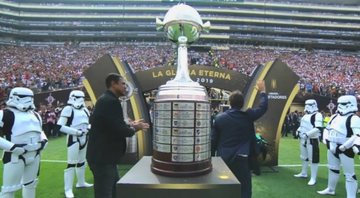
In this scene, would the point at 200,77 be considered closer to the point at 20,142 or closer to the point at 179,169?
the point at 20,142

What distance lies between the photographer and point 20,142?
483 centimetres

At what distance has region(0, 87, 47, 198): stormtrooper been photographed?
15.5ft

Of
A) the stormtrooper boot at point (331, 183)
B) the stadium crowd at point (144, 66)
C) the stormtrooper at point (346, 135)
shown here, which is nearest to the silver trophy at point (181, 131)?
the stormtrooper at point (346, 135)

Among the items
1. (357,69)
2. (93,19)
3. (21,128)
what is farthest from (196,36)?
(93,19)

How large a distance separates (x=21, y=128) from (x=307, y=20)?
65.6 meters

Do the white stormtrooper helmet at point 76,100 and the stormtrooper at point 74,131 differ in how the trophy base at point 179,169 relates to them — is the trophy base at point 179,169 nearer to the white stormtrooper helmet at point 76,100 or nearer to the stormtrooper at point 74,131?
the stormtrooper at point 74,131

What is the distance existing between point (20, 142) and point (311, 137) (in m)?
5.98

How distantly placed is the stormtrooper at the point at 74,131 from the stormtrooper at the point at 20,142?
1.56 meters

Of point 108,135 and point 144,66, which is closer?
point 108,135

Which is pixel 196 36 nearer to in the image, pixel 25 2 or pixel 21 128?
pixel 21 128

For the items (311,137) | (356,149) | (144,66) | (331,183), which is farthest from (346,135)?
(144,66)

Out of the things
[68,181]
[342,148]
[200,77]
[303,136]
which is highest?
[200,77]

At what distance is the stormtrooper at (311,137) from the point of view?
7.80 m

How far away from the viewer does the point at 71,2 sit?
211ft
